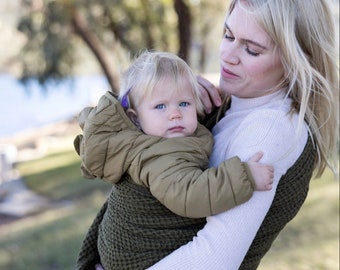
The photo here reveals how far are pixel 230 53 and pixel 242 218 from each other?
1.65 feet

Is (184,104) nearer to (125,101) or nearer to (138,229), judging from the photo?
(125,101)

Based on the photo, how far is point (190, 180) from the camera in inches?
60.4

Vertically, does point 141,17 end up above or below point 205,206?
below

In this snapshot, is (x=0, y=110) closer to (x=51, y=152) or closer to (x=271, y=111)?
(x=51, y=152)

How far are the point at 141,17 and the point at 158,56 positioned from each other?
502 inches

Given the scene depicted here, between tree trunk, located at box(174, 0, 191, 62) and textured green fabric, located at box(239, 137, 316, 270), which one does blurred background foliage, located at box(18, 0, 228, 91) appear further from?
textured green fabric, located at box(239, 137, 316, 270)

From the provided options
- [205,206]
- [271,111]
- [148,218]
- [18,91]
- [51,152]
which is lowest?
[18,91]

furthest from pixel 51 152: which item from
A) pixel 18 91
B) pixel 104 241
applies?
pixel 104 241

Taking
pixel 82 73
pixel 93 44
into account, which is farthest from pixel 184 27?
pixel 82 73

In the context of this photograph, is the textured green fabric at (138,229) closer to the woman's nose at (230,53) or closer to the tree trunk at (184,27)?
the woman's nose at (230,53)

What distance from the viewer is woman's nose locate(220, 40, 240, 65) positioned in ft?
5.76

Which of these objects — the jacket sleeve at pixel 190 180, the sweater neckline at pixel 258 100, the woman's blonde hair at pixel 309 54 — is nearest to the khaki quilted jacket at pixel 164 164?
the jacket sleeve at pixel 190 180

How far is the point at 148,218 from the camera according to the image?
65.6 inches

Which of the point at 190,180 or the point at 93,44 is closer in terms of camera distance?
the point at 190,180
